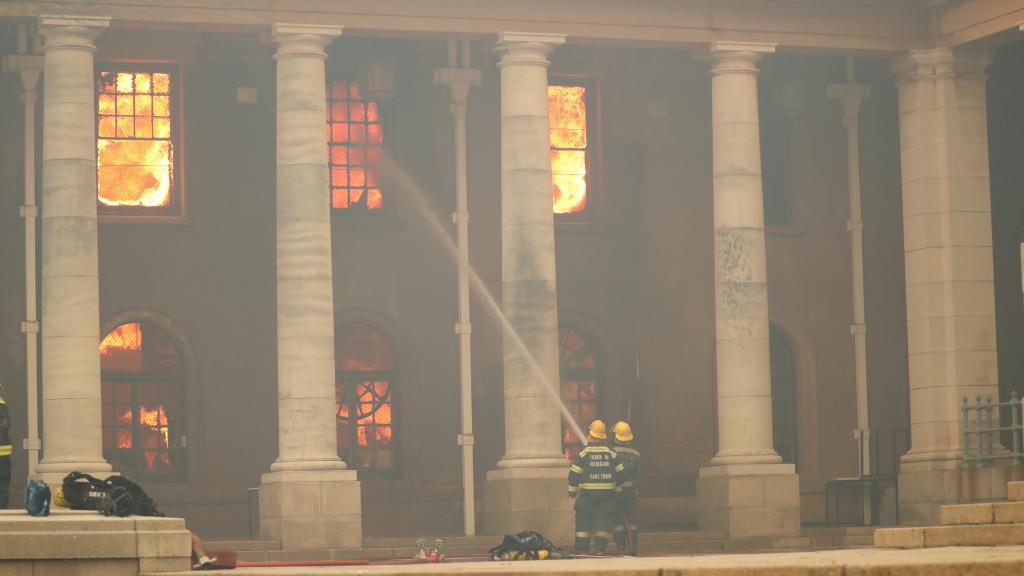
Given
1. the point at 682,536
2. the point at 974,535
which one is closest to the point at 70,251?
the point at 682,536

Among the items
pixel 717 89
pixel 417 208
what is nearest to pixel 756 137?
pixel 717 89

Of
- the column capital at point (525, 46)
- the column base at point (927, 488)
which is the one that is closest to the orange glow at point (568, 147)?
the column capital at point (525, 46)

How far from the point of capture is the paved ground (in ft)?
55.8

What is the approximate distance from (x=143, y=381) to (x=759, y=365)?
10234mm

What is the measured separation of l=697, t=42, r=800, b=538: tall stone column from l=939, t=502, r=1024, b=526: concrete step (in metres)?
11.0

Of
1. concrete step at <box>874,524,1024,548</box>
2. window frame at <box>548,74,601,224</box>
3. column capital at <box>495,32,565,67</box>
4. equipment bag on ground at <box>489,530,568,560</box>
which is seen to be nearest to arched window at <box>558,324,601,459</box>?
window frame at <box>548,74,601,224</box>

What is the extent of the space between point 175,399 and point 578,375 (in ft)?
23.8

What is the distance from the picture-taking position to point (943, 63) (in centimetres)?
3531

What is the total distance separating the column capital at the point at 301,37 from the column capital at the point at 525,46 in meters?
2.67

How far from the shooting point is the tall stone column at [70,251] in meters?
30.7

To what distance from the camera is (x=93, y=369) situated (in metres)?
30.9

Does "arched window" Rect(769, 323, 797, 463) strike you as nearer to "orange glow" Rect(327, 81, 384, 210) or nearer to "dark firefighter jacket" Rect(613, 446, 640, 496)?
"orange glow" Rect(327, 81, 384, 210)

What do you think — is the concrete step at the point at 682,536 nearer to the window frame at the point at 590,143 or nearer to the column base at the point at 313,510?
the column base at the point at 313,510

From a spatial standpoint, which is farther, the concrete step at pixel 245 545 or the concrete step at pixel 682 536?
the concrete step at pixel 682 536
